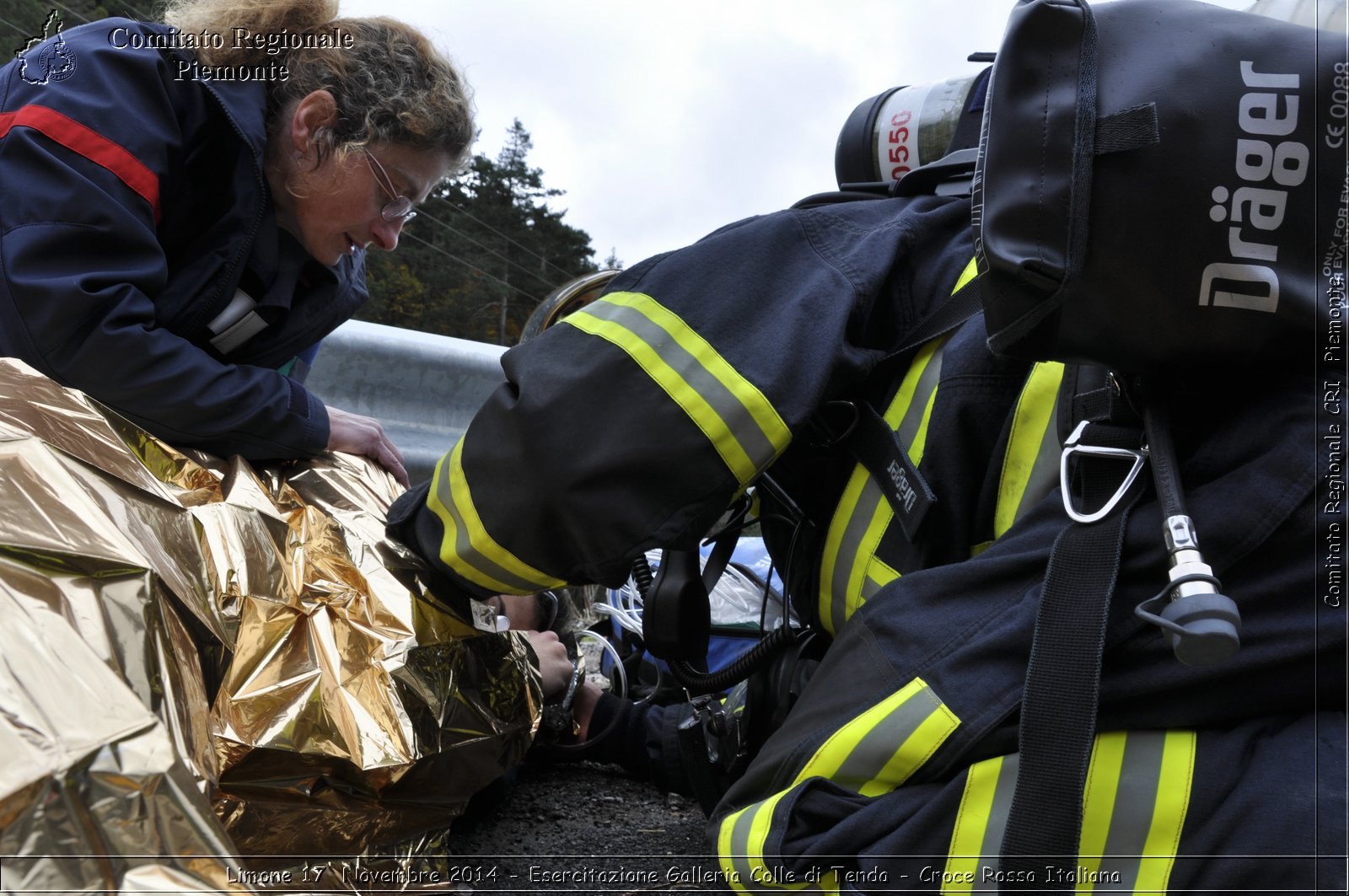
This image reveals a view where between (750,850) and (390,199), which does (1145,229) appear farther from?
(390,199)

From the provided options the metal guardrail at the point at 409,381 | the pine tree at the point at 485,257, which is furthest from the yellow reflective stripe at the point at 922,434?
the pine tree at the point at 485,257

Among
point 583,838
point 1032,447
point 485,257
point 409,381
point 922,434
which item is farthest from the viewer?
point 485,257

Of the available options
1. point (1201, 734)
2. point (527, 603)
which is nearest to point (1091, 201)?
point (1201, 734)

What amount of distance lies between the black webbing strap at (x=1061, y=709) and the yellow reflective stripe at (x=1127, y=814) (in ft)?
0.09

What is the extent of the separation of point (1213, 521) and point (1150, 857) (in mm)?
331

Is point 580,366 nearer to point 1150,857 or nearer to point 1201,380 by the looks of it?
point 1201,380

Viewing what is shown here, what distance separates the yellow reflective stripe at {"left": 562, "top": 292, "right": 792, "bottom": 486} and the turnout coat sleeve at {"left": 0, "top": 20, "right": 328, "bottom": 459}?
777mm

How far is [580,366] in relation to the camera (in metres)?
1.27

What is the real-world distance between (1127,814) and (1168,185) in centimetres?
61

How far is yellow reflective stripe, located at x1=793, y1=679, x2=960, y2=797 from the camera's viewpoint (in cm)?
107

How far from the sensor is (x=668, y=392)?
1234mm

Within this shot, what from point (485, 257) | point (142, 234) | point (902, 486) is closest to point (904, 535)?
point (902, 486)

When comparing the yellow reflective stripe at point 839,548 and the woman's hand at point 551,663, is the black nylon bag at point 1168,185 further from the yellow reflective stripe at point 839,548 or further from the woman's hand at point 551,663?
the woman's hand at point 551,663

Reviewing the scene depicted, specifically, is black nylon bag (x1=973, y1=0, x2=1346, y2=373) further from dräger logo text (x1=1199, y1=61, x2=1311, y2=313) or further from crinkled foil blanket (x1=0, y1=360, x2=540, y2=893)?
crinkled foil blanket (x1=0, y1=360, x2=540, y2=893)
